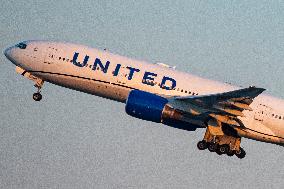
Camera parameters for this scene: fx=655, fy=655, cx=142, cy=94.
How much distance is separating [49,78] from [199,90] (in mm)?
11674

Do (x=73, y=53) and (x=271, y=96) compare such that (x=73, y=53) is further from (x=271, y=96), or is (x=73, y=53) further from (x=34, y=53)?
(x=271, y=96)

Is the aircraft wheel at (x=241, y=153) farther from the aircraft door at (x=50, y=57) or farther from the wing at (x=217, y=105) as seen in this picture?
the aircraft door at (x=50, y=57)

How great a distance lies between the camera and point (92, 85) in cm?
4916

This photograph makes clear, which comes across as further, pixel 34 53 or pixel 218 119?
pixel 34 53

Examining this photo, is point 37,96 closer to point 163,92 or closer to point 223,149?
point 163,92

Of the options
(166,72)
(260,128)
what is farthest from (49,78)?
(260,128)

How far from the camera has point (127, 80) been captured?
48281 mm

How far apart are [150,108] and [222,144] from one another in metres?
7.47

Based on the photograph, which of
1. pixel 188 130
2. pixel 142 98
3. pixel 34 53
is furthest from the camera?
pixel 34 53

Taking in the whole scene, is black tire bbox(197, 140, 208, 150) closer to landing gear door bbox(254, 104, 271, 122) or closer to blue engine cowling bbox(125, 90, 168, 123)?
landing gear door bbox(254, 104, 271, 122)

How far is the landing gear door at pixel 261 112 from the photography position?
47406 millimetres

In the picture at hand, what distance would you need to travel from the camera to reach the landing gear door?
1866 inches

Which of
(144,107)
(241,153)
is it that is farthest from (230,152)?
(144,107)

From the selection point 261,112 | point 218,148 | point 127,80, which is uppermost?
point 261,112
